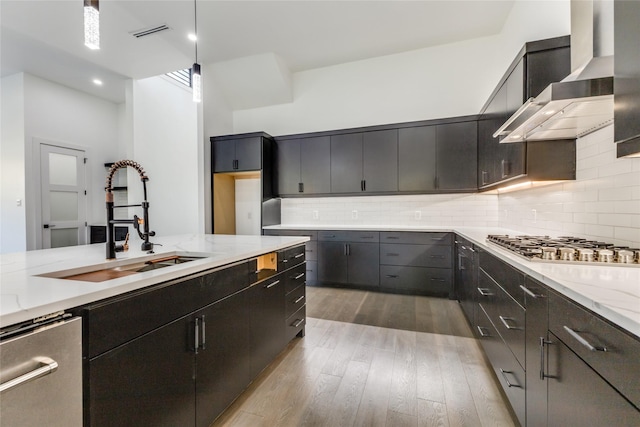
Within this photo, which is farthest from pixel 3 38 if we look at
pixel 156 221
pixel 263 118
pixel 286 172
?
pixel 286 172

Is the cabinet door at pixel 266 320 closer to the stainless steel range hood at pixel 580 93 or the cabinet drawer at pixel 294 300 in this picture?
the cabinet drawer at pixel 294 300

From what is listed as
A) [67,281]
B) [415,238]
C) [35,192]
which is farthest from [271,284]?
[35,192]

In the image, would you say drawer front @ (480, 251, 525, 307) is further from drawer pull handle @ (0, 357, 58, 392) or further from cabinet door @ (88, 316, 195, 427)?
drawer pull handle @ (0, 357, 58, 392)

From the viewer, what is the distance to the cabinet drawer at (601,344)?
65cm

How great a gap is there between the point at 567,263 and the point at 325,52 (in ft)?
13.2

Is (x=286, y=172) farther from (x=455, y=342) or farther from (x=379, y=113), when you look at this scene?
(x=455, y=342)

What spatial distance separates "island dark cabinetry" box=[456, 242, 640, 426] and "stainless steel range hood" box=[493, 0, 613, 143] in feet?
2.83

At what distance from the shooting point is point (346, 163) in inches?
162

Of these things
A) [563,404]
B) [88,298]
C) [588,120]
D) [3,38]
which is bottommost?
[563,404]

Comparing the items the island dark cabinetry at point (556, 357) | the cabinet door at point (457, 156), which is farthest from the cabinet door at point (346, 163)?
the island dark cabinetry at point (556, 357)

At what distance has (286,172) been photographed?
440 centimetres

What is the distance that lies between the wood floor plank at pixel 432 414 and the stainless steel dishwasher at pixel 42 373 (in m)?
1.56

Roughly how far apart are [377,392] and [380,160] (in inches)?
118

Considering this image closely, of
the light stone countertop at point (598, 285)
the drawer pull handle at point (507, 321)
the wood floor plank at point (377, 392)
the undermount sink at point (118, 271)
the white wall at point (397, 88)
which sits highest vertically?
the white wall at point (397, 88)
